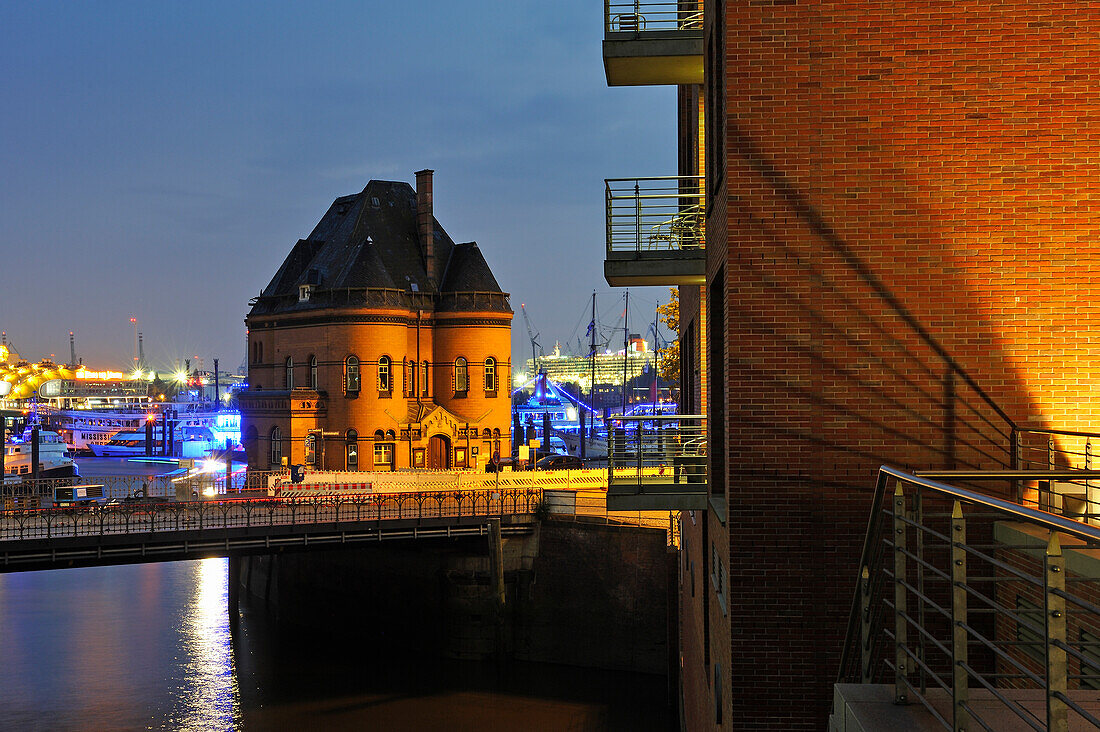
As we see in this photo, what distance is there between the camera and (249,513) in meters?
29.8

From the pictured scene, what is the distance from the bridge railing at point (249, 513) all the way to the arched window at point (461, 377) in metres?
18.2

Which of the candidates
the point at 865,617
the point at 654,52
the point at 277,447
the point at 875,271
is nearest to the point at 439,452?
the point at 277,447

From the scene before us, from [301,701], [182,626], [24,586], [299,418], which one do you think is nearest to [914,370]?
[301,701]

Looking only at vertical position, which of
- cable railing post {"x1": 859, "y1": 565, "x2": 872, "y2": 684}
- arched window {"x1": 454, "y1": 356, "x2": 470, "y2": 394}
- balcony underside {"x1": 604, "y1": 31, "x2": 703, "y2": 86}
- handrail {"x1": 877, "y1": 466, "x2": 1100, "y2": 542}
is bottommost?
cable railing post {"x1": 859, "y1": 565, "x2": 872, "y2": 684}

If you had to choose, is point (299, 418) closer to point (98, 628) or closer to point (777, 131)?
point (98, 628)

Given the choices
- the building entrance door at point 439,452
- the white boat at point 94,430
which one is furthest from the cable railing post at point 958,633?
the white boat at point 94,430

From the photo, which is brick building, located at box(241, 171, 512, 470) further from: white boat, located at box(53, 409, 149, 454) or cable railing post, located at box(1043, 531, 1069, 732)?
white boat, located at box(53, 409, 149, 454)

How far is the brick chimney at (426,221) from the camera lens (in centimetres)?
5591

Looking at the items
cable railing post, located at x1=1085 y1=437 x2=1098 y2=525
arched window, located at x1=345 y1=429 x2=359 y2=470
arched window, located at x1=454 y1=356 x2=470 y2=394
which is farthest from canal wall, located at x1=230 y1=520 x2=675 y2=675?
cable railing post, located at x1=1085 y1=437 x2=1098 y2=525

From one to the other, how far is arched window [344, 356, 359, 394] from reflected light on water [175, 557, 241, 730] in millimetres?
11709

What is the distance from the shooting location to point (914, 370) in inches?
365

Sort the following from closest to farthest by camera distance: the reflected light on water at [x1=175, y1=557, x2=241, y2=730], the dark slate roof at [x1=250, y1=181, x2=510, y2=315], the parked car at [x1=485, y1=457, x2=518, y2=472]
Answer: the reflected light on water at [x1=175, y1=557, x2=241, y2=730] → the parked car at [x1=485, y1=457, x2=518, y2=472] → the dark slate roof at [x1=250, y1=181, x2=510, y2=315]

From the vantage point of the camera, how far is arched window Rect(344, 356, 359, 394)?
5234 cm

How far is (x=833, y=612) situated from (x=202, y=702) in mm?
24980
